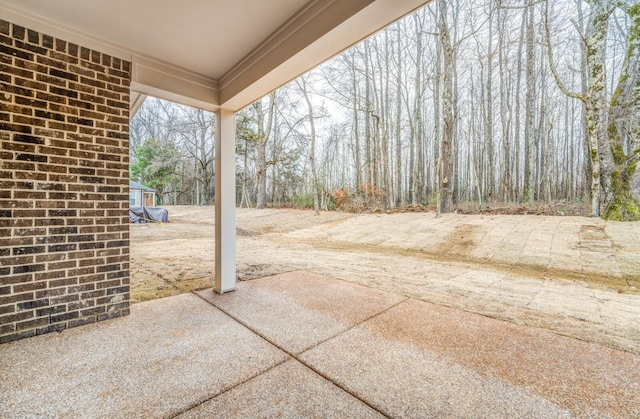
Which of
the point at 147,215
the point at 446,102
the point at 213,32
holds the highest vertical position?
the point at 446,102

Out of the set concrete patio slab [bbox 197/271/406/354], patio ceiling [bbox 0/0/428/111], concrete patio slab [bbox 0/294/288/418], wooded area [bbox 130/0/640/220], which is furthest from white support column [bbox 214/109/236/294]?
wooded area [bbox 130/0/640/220]

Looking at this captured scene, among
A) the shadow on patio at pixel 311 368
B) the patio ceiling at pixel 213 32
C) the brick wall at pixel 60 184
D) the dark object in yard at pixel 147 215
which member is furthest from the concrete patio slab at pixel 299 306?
the dark object in yard at pixel 147 215

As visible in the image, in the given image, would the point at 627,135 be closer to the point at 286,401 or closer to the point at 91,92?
the point at 286,401

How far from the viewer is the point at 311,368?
1648mm

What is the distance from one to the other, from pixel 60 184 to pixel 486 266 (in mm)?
5837

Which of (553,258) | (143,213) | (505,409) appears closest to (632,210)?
(553,258)

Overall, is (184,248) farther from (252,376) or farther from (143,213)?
(143,213)

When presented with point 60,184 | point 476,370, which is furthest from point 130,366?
point 476,370

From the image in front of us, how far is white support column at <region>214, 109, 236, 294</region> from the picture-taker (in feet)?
10.0

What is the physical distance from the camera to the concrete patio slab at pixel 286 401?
1.29 metres

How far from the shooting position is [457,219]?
8.47 metres

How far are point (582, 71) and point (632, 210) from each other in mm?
8063

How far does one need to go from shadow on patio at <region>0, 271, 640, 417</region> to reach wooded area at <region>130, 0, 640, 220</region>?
24.5ft

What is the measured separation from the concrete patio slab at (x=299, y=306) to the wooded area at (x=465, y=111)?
728cm
